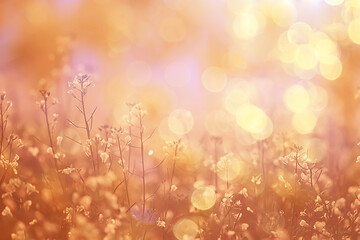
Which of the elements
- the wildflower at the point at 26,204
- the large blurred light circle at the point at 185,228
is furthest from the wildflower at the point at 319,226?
the wildflower at the point at 26,204

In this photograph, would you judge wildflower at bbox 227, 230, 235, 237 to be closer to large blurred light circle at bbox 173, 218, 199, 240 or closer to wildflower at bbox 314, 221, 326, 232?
large blurred light circle at bbox 173, 218, 199, 240

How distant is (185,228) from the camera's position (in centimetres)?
471

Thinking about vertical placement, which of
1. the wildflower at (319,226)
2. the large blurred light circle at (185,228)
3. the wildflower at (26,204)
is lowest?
the wildflower at (319,226)

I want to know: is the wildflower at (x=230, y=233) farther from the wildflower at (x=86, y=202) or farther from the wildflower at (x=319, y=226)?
the wildflower at (x=86, y=202)

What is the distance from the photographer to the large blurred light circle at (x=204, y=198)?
461 centimetres

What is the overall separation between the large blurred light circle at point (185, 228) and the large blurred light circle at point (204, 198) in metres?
0.19

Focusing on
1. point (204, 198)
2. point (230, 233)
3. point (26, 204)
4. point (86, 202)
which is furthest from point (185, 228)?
point (26, 204)

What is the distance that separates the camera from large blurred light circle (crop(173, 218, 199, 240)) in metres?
4.56

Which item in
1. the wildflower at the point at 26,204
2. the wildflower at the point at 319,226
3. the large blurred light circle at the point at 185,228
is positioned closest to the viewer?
the wildflower at the point at 26,204

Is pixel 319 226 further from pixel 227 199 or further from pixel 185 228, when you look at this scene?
pixel 185 228

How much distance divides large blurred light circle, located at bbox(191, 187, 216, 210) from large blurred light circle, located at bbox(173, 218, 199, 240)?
19cm

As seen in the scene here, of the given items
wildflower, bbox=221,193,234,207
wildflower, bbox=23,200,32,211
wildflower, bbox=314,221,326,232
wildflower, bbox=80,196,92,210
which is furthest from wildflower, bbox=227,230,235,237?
wildflower, bbox=23,200,32,211

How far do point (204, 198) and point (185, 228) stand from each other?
1.18ft

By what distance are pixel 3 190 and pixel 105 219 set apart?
53.7 inches
